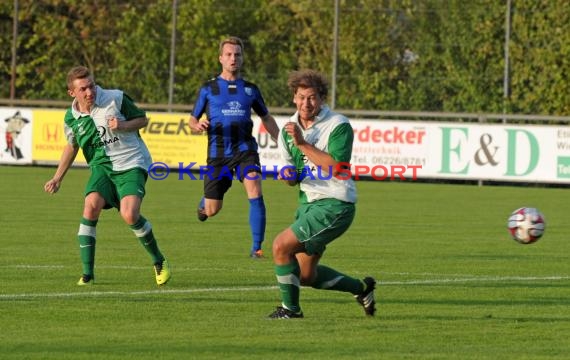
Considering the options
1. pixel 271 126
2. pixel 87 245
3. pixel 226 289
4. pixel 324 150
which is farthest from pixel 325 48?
pixel 324 150

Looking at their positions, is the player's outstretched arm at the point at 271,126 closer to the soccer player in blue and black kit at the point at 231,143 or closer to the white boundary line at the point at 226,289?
the soccer player in blue and black kit at the point at 231,143

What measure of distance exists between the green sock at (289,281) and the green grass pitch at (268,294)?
0.54ft

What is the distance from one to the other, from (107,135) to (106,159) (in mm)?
204

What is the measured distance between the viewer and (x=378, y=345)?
889 cm

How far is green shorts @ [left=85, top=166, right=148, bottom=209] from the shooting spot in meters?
12.4

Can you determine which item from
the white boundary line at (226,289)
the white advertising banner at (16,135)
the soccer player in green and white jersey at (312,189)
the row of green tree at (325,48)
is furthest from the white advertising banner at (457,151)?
the soccer player in green and white jersey at (312,189)

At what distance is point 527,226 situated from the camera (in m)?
13.0

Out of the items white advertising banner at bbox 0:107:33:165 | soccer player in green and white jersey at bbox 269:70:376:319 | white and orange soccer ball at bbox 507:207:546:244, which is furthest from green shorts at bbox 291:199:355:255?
white advertising banner at bbox 0:107:33:165

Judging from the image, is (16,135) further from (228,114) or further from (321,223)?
(321,223)

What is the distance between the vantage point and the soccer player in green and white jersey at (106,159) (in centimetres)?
1237

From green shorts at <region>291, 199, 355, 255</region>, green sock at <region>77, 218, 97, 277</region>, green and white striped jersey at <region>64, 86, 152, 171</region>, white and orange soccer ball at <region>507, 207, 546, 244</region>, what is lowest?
green sock at <region>77, 218, 97, 277</region>

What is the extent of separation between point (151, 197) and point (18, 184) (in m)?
3.70

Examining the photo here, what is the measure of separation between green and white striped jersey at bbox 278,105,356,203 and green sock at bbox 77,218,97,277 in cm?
285

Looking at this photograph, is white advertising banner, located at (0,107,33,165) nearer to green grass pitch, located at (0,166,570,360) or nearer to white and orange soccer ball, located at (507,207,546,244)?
green grass pitch, located at (0,166,570,360)
